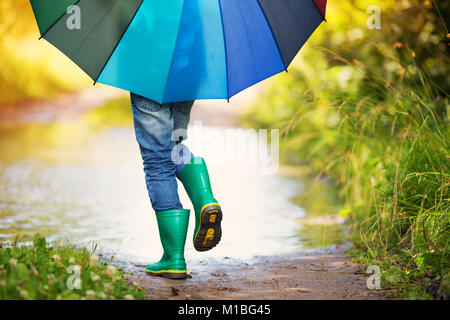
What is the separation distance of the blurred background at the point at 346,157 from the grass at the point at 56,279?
45.7 inches

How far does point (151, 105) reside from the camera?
3.02 meters

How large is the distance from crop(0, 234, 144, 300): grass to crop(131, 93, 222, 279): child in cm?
38

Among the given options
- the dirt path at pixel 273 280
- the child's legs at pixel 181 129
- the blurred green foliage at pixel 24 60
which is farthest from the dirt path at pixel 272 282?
the blurred green foliage at pixel 24 60

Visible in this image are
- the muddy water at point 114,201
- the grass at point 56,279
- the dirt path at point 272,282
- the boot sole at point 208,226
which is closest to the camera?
the grass at point 56,279

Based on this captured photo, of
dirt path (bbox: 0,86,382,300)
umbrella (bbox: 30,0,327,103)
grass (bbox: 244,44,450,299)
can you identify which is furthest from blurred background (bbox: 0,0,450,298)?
umbrella (bbox: 30,0,327,103)

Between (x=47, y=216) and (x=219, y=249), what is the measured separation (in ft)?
5.57

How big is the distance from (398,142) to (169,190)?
193 cm

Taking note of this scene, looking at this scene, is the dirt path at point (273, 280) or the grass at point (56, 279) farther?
the dirt path at point (273, 280)

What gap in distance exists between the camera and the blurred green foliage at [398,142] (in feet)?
9.92

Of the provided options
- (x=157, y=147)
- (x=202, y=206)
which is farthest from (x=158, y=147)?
(x=202, y=206)

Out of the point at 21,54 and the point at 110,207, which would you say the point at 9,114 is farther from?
the point at 110,207

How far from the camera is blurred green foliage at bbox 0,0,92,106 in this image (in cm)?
1652

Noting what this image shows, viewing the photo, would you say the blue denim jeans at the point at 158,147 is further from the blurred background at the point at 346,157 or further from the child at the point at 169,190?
the blurred background at the point at 346,157

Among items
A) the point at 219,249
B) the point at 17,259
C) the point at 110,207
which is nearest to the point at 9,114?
the point at 110,207
